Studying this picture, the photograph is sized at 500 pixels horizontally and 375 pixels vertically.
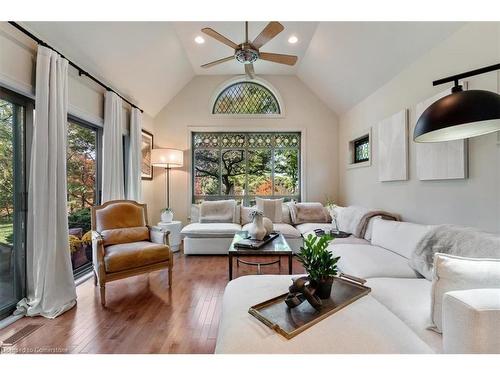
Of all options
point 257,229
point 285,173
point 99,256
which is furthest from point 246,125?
point 99,256

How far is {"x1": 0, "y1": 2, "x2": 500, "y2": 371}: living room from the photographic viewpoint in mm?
1121

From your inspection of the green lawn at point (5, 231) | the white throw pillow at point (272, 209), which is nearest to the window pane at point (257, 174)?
the white throw pillow at point (272, 209)

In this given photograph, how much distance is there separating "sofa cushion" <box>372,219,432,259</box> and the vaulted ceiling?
186 cm

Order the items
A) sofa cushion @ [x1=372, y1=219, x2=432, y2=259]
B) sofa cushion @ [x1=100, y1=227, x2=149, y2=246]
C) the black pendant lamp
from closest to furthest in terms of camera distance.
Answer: the black pendant lamp → sofa cushion @ [x1=372, y1=219, x2=432, y2=259] → sofa cushion @ [x1=100, y1=227, x2=149, y2=246]

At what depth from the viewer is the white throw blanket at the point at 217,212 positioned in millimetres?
4258

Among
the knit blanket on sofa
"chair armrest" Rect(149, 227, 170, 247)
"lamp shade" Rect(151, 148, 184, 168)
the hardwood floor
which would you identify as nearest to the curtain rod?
"lamp shade" Rect(151, 148, 184, 168)

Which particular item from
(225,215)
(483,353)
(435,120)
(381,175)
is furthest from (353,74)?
(483,353)

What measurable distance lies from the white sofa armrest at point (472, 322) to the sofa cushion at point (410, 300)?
7.2 inches

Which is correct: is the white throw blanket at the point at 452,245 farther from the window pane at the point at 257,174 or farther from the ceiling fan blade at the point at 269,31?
the window pane at the point at 257,174

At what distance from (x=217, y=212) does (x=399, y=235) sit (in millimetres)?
2928

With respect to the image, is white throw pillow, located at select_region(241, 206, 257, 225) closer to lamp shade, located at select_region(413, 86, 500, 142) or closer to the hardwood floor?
the hardwood floor

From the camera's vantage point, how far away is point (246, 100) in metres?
4.97

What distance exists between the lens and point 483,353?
86cm

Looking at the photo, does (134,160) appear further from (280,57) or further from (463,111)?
(463,111)
